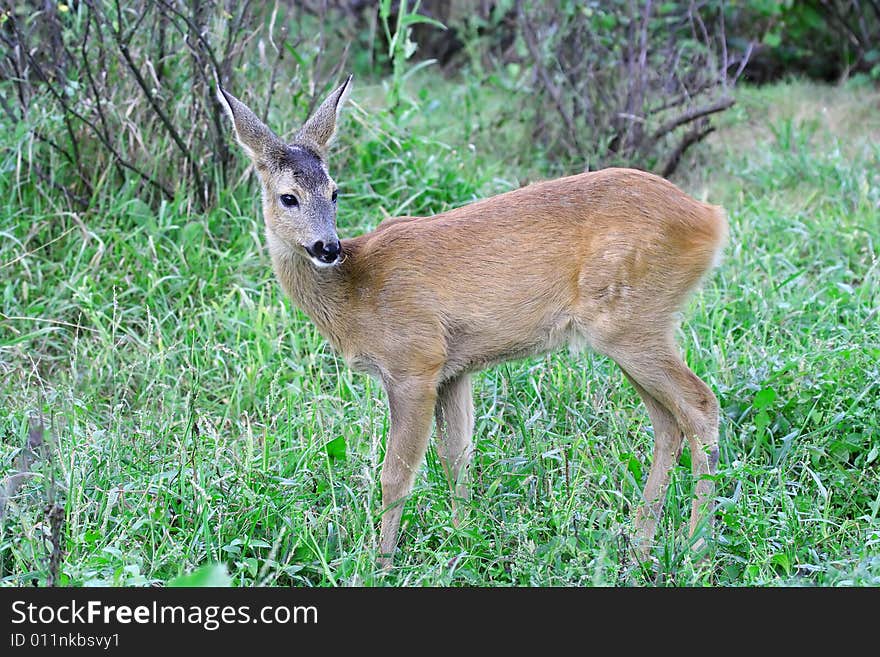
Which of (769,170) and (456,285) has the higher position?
(769,170)

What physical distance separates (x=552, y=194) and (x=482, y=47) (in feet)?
20.5

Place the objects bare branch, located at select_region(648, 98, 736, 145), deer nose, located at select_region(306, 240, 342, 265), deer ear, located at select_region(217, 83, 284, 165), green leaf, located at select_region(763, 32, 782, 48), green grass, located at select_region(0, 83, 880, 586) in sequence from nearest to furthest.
Result: green grass, located at select_region(0, 83, 880, 586) → deer nose, located at select_region(306, 240, 342, 265) → deer ear, located at select_region(217, 83, 284, 165) → bare branch, located at select_region(648, 98, 736, 145) → green leaf, located at select_region(763, 32, 782, 48)

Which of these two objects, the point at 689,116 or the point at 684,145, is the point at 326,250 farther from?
the point at 684,145

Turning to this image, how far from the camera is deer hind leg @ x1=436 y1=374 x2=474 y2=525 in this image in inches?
182

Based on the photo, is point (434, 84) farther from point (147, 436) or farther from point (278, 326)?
point (147, 436)

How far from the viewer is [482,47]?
34.0ft

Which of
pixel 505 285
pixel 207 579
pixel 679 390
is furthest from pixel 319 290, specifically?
pixel 207 579

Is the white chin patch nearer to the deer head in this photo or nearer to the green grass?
the deer head

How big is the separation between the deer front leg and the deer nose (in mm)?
520

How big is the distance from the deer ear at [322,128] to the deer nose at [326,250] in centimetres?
51

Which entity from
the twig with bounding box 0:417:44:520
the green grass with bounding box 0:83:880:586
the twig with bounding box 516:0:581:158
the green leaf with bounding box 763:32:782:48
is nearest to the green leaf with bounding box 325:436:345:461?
the green grass with bounding box 0:83:880:586

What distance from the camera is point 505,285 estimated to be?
14.4ft
